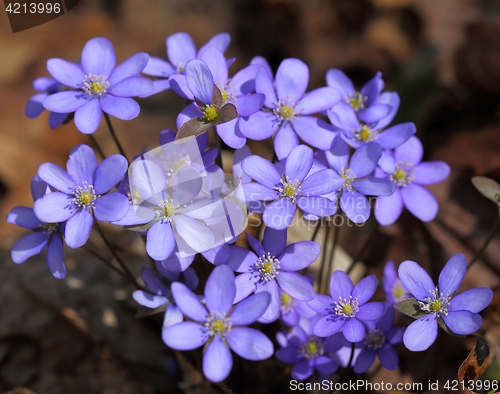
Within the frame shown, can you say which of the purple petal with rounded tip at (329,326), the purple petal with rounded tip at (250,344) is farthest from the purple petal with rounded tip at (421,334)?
the purple petal with rounded tip at (250,344)

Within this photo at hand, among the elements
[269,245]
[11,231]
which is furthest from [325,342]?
[11,231]

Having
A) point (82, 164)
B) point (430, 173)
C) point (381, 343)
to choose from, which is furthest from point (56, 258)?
point (430, 173)

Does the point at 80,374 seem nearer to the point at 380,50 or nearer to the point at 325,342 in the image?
the point at 325,342

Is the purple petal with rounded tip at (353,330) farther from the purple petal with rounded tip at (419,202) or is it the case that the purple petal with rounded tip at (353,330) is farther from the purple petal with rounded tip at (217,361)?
the purple petal with rounded tip at (419,202)

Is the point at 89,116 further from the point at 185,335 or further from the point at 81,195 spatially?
the point at 185,335

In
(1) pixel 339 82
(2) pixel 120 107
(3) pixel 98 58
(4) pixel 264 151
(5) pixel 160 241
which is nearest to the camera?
(5) pixel 160 241
